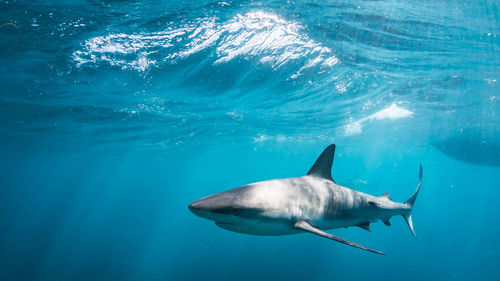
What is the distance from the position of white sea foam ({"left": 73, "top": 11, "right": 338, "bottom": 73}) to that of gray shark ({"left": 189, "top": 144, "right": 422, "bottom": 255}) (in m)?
6.51

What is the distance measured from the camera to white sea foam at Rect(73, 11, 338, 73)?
29.7ft

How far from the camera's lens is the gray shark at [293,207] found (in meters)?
2.97

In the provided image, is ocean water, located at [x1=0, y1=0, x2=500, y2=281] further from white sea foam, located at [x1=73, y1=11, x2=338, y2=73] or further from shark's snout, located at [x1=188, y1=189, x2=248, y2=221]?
shark's snout, located at [x1=188, y1=189, x2=248, y2=221]

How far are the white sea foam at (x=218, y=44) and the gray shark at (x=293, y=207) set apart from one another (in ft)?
21.4

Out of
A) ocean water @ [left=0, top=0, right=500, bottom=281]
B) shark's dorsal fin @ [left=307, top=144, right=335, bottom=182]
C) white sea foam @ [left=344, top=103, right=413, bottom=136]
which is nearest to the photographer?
shark's dorsal fin @ [left=307, top=144, right=335, bottom=182]

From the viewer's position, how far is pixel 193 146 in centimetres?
3375

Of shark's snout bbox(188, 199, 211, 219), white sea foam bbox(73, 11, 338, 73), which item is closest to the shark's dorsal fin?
shark's snout bbox(188, 199, 211, 219)

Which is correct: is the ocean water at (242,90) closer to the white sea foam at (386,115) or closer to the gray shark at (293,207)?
the white sea foam at (386,115)

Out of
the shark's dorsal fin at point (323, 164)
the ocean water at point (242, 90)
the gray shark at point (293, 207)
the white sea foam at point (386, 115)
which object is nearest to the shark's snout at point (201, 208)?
the gray shark at point (293, 207)

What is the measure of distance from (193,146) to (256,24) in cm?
2654

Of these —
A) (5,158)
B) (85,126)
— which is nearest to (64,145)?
(85,126)

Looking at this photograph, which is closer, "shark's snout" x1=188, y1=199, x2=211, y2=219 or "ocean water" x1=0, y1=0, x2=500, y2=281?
"shark's snout" x1=188, y1=199, x2=211, y2=219

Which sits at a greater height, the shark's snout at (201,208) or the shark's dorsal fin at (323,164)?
the shark's snout at (201,208)

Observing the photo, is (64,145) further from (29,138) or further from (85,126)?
(85,126)
